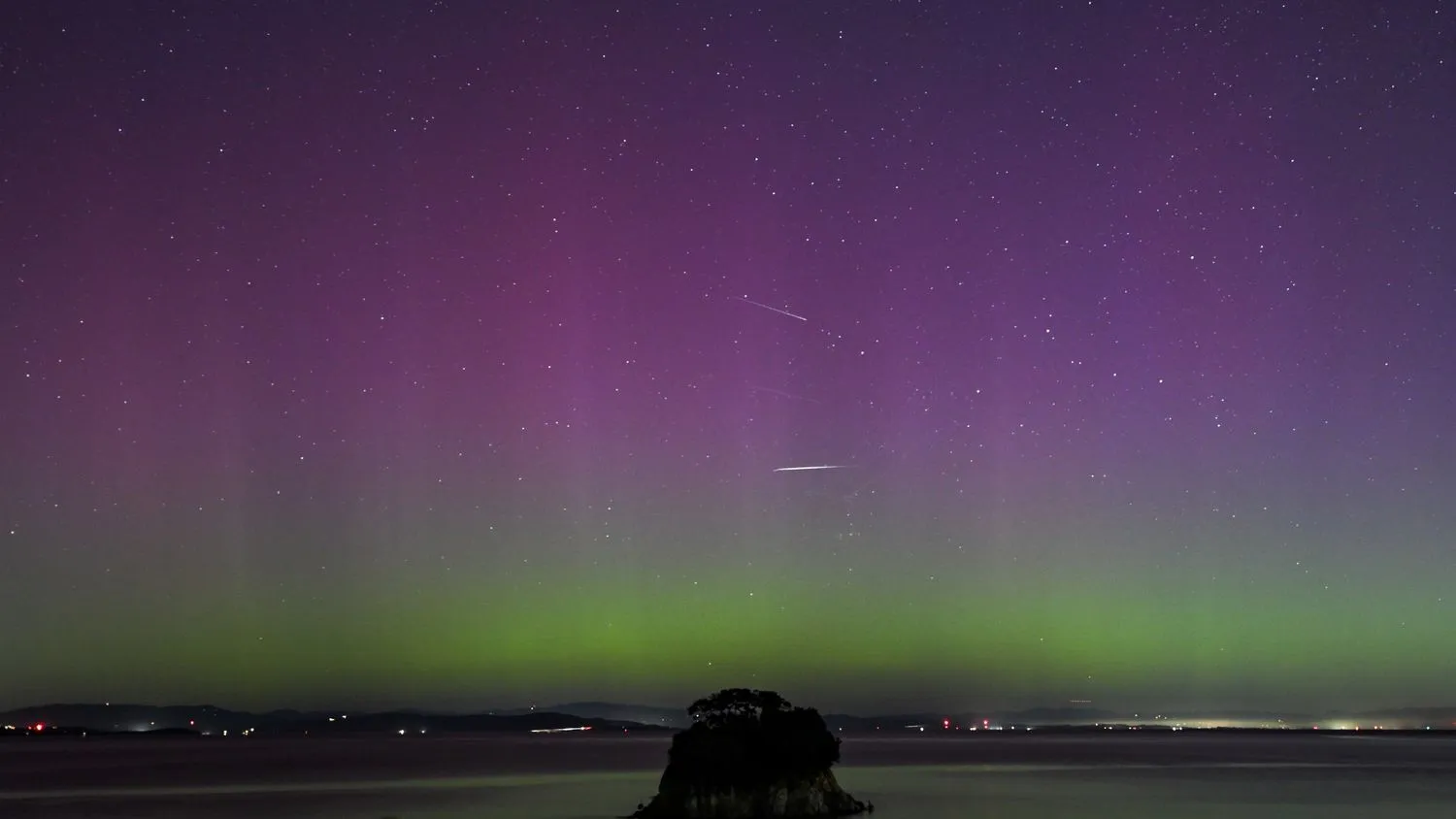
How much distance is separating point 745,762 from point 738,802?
5.76 feet

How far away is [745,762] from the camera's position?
196ft

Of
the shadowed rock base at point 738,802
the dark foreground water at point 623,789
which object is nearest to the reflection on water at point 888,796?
the dark foreground water at point 623,789

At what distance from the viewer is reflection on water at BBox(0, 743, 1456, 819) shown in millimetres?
80500

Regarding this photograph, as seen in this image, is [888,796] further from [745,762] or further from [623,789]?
[745,762]

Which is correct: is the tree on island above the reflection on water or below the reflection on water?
above

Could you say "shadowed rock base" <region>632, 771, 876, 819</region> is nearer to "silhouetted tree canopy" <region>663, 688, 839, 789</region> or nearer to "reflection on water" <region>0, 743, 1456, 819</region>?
"silhouetted tree canopy" <region>663, 688, 839, 789</region>

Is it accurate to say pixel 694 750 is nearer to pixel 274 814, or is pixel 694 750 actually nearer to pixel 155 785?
pixel 274 814

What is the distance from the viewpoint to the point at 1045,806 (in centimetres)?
8619

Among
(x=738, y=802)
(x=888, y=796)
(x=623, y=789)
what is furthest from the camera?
(x=623, y=789)

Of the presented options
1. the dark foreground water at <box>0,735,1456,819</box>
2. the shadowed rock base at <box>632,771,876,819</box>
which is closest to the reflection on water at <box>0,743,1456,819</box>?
the dark foreground water at <box>0,735,1456,819</box>

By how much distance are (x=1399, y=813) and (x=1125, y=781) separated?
39.7 m

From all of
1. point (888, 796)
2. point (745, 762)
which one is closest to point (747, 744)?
point (745, 762)

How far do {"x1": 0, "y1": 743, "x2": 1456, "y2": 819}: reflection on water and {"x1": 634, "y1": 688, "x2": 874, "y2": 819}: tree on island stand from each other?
1223 cm

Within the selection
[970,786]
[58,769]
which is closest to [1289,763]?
[970,786]
